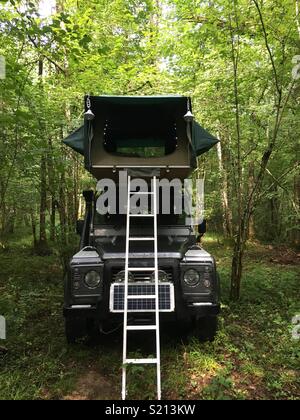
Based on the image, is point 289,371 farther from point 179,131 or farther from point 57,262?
point 57,262

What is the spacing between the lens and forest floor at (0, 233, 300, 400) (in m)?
3.52

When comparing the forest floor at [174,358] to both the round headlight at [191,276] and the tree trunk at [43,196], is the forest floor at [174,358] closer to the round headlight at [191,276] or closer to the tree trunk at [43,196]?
the round headlight at [191,276]

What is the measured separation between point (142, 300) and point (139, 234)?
136 centimetres

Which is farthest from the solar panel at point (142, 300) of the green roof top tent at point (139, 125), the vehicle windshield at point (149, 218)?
the green roof top tent at point (139, 125)

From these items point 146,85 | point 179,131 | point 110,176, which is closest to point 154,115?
point 179,131

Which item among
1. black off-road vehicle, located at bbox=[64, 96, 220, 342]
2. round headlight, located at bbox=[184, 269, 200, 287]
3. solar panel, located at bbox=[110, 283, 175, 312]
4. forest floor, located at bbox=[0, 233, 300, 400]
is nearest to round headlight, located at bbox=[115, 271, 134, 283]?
black off-road vehicle, located at bbox=[64, 96, 220, 342]

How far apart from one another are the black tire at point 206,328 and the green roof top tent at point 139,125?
85.5 inches

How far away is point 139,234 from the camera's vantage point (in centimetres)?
519

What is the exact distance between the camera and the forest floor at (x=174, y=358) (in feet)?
11.5

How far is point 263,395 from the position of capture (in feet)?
11.3

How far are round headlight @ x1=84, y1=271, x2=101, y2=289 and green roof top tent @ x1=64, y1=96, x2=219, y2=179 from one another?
5.18 ft

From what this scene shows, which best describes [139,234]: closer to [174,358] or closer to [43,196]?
[174,358]

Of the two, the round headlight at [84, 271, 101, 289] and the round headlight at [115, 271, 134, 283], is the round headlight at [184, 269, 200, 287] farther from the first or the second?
the round headlight at [84, 271, 101, 289]

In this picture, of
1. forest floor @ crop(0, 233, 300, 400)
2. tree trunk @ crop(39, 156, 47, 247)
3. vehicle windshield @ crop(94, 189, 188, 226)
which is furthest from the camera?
tree trunk @ crop(39, 156, 47, 247)
